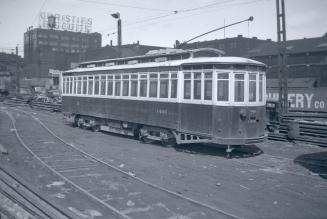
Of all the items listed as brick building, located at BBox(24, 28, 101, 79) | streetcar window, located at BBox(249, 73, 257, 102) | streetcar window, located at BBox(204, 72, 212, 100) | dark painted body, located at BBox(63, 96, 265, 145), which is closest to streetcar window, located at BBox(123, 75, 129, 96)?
dark painted body, located at BBox(63, 96, 265, 145)

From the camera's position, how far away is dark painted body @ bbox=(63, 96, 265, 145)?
12.4m

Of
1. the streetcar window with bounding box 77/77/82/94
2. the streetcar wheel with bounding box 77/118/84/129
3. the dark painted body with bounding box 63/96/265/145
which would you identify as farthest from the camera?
the streetcar wheel with bounding box 77/118/84/129

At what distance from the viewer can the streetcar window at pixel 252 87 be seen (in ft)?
42.3

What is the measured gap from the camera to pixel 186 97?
44.2 ft

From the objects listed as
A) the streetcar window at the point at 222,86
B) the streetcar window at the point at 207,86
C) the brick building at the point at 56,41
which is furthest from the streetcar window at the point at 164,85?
the brick building at the point at 56,41

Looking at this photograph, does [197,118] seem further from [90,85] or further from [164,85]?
[90,85]

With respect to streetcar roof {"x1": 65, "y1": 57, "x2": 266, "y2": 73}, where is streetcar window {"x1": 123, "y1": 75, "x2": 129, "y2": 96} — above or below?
below

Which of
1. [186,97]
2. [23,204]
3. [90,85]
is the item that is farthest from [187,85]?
[90,85]

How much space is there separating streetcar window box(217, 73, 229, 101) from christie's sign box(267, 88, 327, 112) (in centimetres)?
1602

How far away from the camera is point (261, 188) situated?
8938 mm

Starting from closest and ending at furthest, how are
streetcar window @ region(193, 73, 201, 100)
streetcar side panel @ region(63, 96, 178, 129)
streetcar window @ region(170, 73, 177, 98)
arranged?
streetcar window @ region(193, 73, 201, 100) < streetcar window @ region(170, 73, 177, 98) < streetcar side panel @ region(63, 96, 178, 129)

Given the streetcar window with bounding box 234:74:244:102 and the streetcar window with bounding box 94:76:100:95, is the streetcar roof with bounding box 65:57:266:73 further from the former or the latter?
the streetcar window with bounding box 94:76:100:95

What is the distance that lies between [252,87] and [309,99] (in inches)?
715

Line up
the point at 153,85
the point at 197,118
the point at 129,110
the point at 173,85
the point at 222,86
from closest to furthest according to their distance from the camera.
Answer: the point at 222,86
the point at 197,118
the point at 173,85
the point at 153,85
the point at 129,110
